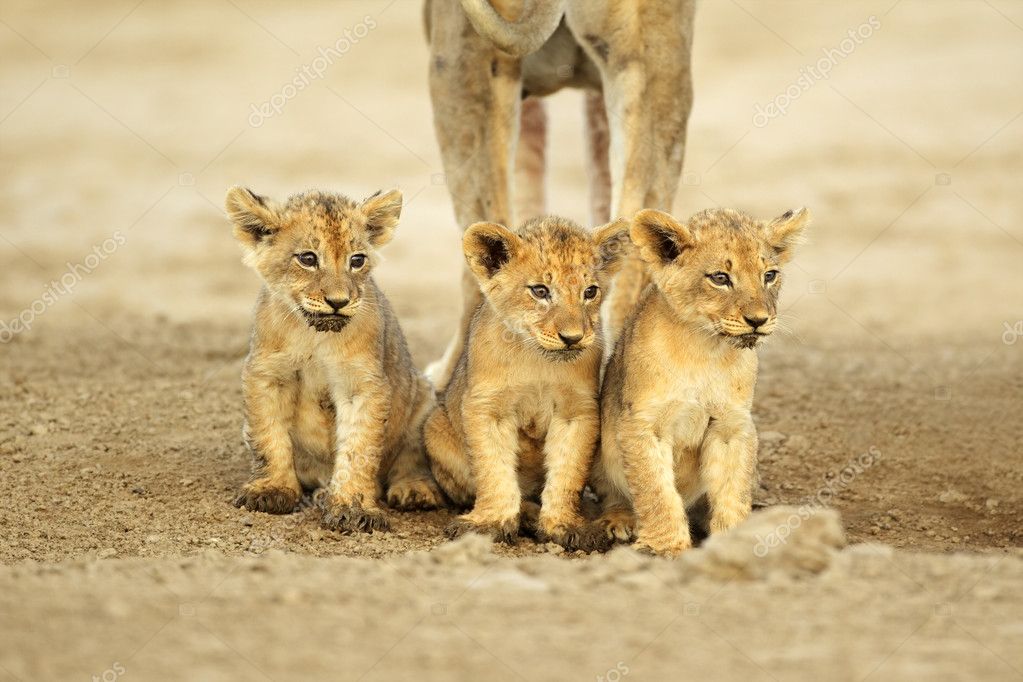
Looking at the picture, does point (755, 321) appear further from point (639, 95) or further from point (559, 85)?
point (559, 85)

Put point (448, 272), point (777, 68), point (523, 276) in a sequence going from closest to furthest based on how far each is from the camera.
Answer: point (523, 276), point (448, 272), point (777, 68)

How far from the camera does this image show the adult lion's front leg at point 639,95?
7430 millimetres

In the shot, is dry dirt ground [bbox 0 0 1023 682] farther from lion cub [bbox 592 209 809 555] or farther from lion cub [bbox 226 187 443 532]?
lion cub [bbox 592 209 809 555]

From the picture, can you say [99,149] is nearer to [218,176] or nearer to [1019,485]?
[218,176]

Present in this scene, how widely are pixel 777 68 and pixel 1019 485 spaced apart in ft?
45.6

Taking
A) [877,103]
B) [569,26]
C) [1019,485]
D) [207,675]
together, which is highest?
[877,103]

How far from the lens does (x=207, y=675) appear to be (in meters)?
3.90

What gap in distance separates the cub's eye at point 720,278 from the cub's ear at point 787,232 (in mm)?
314

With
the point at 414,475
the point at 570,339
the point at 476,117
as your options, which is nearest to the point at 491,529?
the point at 570,339

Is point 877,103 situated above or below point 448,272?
above

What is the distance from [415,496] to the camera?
7.04 metres

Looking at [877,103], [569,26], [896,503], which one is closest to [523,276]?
[569,26]

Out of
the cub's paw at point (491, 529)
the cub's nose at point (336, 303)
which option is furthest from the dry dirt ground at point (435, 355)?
the cub's nose at point (336, 303)

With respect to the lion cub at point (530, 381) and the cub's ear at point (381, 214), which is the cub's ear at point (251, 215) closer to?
the cub's ear at point (381, 214)
